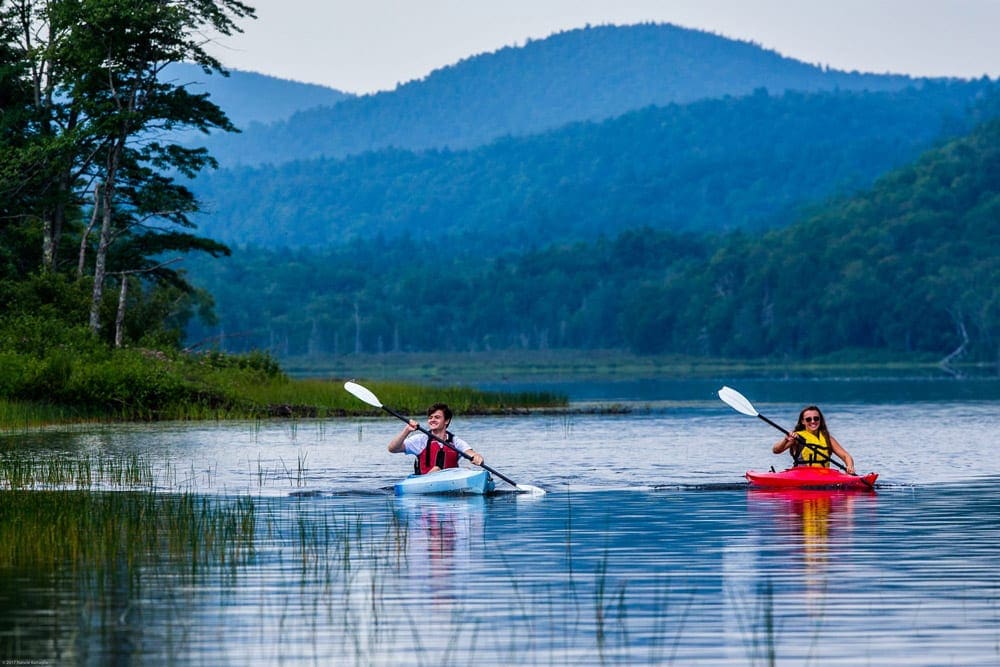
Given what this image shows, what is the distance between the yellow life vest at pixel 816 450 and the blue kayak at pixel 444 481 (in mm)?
5147

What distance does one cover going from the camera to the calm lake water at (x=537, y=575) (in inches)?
513

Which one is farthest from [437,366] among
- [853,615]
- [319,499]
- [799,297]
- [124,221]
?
[853,615]

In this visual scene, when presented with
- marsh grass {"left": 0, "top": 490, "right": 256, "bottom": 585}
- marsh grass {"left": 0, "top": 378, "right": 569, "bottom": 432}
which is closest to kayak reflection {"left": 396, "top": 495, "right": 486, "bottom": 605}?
marsh grass {"left": 0, "top": 490, "right": 256, "bottom": 585}

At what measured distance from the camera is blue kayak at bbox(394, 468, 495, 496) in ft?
85.9

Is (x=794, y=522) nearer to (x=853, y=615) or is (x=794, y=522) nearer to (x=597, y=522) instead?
(x=597, y=522)

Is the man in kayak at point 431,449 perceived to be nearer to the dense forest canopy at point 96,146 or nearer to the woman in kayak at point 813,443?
the woman in kayak at point 813,443

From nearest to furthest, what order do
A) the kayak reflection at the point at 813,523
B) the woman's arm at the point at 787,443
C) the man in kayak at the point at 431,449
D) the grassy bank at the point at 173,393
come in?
the kayak reflection at the point at 813,523 → the man in kayak at the point at 431,449 → the woman's arm at the point at 787,443 → the grassy bank at the point at 173,393

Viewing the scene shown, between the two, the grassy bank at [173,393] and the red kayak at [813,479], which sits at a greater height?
the grassy bank at [173,393]

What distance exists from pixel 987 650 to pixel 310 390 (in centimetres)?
4569

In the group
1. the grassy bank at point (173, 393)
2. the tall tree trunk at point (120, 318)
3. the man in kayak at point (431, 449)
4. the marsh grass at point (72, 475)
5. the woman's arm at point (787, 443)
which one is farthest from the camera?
the tall tree trunk at point (120, 318)

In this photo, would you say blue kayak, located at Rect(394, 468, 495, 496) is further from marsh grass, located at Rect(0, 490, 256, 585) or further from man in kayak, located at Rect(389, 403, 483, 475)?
marsh grass, located at Rect(0, 490, 256, 585)

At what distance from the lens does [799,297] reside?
197125 mm

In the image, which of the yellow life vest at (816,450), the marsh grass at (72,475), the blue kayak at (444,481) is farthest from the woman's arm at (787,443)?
the marsh grass at (72,475)

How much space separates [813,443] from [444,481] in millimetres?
5927
